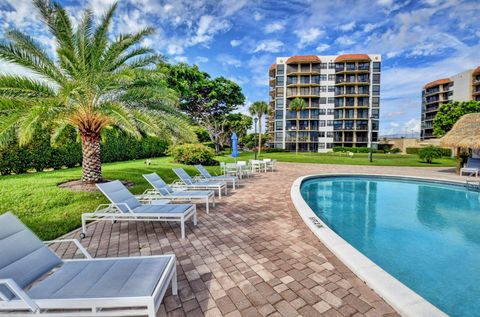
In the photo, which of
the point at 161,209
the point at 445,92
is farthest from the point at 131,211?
the point at 445,92

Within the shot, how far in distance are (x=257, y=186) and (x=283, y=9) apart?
34.1ft

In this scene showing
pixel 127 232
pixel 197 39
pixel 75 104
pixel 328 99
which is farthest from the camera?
pixel 328 99

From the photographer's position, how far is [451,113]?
119ft

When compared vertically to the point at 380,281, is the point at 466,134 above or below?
above

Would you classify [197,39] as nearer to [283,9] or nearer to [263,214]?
[283,9]

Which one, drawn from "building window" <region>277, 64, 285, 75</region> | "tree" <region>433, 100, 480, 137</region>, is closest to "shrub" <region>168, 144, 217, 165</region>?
"building window" <region>277, 64, 285, 75</region>

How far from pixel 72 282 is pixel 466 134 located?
22.4 m

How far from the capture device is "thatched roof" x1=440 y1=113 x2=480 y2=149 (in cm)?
1484

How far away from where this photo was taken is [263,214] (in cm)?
614

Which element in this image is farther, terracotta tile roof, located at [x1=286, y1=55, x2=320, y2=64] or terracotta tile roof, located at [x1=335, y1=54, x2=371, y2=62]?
terracotta tile roof, located at [x1=286, y1=55, x2=320, y2=64]

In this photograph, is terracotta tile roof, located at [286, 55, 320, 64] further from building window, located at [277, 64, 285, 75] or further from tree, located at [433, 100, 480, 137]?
tree, located at [433, 100, 480, 137]

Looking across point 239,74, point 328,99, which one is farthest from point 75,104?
point 328,99

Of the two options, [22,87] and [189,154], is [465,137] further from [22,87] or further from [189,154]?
[22,87]

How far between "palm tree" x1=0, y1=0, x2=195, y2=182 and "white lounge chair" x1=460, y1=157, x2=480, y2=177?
17699 mm
